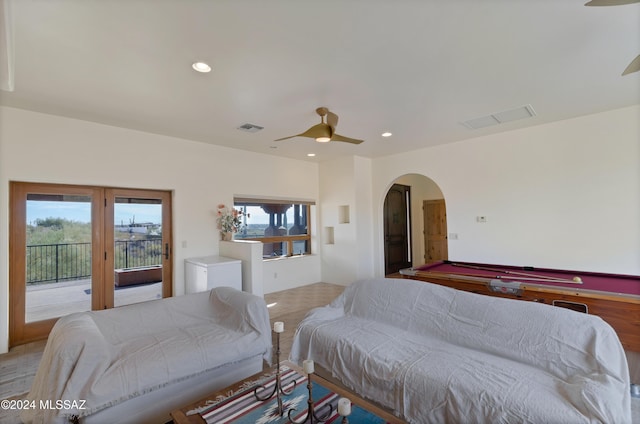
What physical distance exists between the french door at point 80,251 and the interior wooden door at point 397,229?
16.2 feet

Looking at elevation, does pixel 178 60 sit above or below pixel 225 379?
above

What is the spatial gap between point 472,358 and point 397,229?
5.91 metres

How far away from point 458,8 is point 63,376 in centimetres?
340

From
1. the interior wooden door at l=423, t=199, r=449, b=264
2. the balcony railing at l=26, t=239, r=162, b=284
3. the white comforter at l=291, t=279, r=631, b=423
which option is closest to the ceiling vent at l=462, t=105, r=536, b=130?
the white comforter at l=291, t=279, r=631, b=423

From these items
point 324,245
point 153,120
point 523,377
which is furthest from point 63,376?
point 324,245

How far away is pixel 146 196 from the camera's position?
14.4ft

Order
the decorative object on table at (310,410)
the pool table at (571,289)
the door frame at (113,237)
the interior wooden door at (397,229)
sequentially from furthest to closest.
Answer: the interior wooden door at (397,229)
the door frame at (113,237)
the pool table at (571,289)
the decorative object on table at (310,410)

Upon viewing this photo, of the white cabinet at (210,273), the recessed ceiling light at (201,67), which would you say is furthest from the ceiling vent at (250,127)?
the white cabinet at (210,273)

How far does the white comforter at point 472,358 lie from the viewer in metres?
1.43

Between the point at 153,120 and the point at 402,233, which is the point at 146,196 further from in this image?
the point at 402,233

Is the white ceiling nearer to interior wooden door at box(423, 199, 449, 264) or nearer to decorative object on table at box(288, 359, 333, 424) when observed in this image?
decorative object on table at box(288, 359, 333, 424)

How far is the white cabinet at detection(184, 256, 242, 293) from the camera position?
4035mm

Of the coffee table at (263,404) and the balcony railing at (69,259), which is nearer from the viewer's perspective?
the coffee table at (263,404)

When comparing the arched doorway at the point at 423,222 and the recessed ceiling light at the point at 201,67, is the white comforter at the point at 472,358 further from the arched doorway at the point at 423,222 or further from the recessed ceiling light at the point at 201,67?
the arched doorway at the point at 423,222
